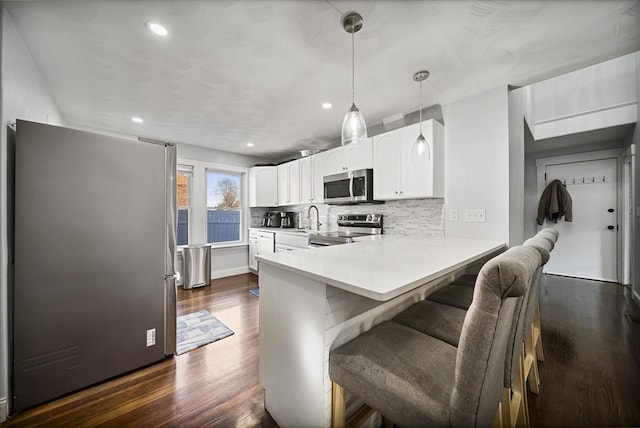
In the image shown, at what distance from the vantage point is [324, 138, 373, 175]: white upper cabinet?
314 cm

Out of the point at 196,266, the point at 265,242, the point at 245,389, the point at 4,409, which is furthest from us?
the point at 265,242

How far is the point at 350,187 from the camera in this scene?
3.27 m

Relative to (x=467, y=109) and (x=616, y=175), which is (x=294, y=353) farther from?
(x=616, y=175)

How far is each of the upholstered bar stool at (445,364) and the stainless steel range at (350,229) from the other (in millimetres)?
1951

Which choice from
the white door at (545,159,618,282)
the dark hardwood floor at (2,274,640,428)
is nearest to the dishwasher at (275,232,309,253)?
the dark hardwood floor at (2,274,640,428)

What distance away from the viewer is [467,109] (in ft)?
8.00

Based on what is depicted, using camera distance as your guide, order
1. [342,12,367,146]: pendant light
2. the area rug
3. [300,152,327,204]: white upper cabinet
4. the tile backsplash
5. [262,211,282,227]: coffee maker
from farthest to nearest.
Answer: [262,211,282,227]: coffee maker → [300,152,327,204]: white upper cabinet → the tile backsplash → the area rug → [342,12,367,146]: pendant light

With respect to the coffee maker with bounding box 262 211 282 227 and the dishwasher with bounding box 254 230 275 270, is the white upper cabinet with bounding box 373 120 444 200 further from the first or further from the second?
the coffee maker with bounding box 262 211 282 227

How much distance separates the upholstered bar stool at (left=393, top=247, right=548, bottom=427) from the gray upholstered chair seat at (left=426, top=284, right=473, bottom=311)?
6 cm

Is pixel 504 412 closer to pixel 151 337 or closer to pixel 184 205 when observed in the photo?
pixel 151 337

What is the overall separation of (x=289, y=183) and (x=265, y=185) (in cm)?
55

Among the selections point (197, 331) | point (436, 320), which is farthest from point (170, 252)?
point (436, 320)

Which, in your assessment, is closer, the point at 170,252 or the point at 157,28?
the point at 157,28

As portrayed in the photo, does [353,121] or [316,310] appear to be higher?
[353,121]
